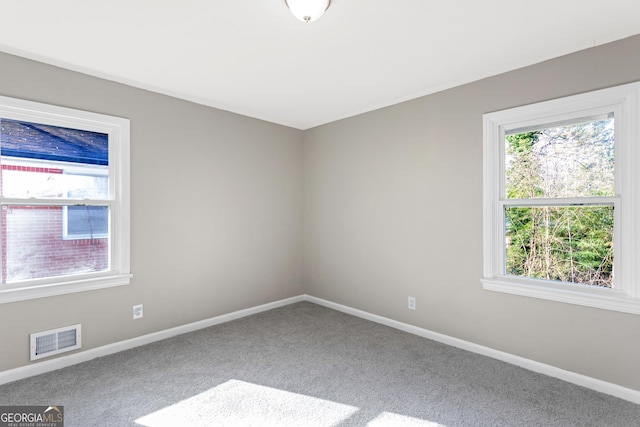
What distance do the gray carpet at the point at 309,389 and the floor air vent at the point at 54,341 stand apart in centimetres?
17

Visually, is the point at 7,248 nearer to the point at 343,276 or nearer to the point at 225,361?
the point at 225,361

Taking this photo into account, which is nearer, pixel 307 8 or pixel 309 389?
pixel 307 8

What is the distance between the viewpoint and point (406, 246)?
3307mm

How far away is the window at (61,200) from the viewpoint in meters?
2.42

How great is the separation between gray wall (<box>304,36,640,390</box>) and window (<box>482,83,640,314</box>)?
96 mm

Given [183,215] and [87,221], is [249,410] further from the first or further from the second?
[87,221]

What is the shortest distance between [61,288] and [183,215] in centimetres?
112

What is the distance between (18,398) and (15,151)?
173cm

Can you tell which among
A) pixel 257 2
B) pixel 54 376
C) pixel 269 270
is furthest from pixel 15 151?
pixel 269 270

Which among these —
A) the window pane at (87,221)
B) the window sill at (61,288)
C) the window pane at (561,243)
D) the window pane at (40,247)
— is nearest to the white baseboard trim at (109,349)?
the window sill at (61,288)

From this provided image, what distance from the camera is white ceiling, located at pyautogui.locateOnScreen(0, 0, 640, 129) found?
72.9 inches

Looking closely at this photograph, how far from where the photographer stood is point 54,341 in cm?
251

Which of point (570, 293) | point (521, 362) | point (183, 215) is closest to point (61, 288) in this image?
point (183, 215)

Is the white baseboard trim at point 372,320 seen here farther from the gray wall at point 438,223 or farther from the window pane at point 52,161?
the window pane at point 52,161
